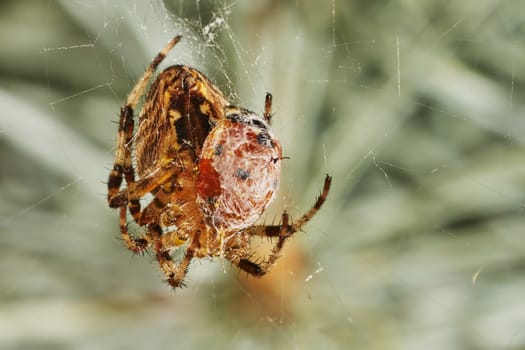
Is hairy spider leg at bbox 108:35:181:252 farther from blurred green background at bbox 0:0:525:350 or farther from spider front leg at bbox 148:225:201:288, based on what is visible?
blurred green background at bbox 0:0:525:350

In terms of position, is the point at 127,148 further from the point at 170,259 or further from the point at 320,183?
the point at 320,183

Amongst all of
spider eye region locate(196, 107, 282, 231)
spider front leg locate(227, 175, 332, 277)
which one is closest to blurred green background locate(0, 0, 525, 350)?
spider front leg locate(227, 175, 332, 277)

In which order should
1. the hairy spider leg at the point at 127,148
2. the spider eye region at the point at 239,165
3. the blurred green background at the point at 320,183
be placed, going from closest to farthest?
1. the spider eye region at the point at 239,165
2. the hairy spider leg at the point at 127,148
3. the blurred green background at the point at 320,183

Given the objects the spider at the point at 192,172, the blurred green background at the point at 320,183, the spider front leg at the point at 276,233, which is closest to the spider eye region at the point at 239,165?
the spider at the point at 192,172

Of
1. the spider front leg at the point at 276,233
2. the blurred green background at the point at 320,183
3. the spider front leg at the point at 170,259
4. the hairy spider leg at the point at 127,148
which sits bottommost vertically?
the spider front leg at the point at 170,259

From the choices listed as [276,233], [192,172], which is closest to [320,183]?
[276,233]

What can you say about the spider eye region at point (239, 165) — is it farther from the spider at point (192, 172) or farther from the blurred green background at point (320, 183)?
the blurred green background at point (320, 183)
